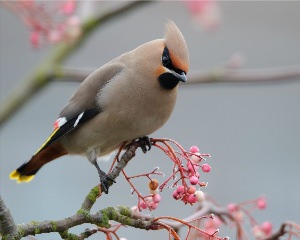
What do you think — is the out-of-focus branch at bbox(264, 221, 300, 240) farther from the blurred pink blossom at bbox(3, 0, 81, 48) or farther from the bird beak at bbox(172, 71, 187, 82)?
the blurred pink blossom at bbox(3, 0, 81, 48)

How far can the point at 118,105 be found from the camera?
10.2 ft

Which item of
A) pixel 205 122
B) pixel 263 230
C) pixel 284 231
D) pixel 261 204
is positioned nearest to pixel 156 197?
pixel 284 231

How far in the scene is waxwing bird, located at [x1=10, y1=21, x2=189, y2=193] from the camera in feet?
9.96

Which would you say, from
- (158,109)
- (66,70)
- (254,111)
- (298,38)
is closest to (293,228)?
(158,109)

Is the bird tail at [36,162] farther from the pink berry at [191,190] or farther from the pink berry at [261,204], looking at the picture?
the pink berry at [191,190]

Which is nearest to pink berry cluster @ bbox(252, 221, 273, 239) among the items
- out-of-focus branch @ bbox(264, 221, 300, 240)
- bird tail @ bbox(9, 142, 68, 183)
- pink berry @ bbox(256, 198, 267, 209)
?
pink berry @ bbox(256, 198, 267, 209)

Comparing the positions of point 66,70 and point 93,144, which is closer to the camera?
point 93,144

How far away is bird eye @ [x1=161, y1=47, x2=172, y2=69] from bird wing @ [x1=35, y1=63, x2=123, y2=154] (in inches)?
10.8

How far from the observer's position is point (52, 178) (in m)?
6.21

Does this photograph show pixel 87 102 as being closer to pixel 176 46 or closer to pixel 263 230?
pixel 176 46

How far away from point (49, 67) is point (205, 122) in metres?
3.37

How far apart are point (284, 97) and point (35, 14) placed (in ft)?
13.7

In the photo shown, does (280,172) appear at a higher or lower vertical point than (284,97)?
lower

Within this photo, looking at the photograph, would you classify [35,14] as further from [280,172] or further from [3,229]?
[280,172]
